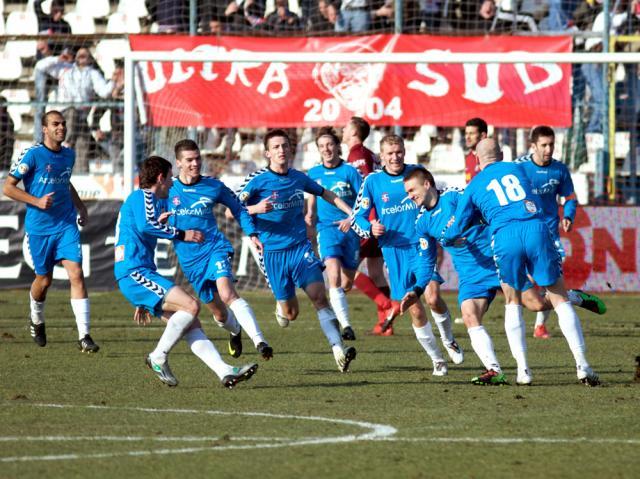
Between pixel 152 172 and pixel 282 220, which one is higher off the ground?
pixel 152 172

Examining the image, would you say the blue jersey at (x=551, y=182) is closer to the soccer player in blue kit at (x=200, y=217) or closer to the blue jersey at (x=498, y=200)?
the blue jersey at (x=498, y=200)

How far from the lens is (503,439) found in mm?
7707

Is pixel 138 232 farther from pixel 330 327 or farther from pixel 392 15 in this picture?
pixel 392 15

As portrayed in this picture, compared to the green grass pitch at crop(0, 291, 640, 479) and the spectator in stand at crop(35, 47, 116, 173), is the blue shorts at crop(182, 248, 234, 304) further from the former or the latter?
the spectator in stand at crop(35, 47, 116, 173)

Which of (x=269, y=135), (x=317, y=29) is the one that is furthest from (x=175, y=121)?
(x=269, y=135)

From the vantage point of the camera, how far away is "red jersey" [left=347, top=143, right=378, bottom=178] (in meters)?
15.6

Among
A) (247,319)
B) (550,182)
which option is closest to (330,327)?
(247,319)

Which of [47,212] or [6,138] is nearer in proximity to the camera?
[47,212]

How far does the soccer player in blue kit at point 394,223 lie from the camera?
11742 mm

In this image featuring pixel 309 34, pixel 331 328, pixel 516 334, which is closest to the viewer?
pixel 516 334

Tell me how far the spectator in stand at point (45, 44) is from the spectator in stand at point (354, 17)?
488cm

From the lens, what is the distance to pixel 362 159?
51.3 feet

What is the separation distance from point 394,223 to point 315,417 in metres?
3.79

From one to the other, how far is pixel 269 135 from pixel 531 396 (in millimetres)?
3858
